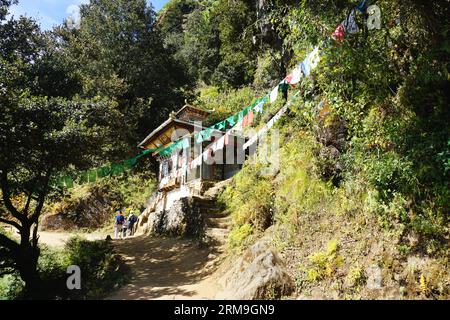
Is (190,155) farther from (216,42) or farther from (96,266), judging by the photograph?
(216,42)

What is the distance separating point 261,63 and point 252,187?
1718cm

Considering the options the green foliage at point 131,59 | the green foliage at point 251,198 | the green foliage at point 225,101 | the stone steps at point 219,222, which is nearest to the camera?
the green foliage at point 251,198

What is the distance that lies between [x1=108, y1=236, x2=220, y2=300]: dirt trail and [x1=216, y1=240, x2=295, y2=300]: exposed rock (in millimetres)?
842

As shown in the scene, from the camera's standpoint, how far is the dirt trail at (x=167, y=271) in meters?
9.59

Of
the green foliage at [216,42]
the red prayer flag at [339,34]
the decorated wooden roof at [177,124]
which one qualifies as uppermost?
the green foliage at [216,42]

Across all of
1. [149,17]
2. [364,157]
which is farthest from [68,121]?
[149,17]

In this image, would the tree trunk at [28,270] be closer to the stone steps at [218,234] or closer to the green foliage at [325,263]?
the stone steps at [218,234]

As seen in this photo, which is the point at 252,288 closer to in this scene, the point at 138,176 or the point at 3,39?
the point at 3,39

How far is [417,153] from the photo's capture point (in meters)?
6.75

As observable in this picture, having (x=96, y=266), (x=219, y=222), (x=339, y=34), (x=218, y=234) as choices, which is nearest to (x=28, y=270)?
(x=96, y=266)

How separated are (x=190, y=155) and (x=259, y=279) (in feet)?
45.5

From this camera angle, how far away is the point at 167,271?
12.0 meters

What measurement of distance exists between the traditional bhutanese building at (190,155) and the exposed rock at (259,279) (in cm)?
1009

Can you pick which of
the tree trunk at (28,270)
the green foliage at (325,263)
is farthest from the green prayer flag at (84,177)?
the green foliage at (325,263)
